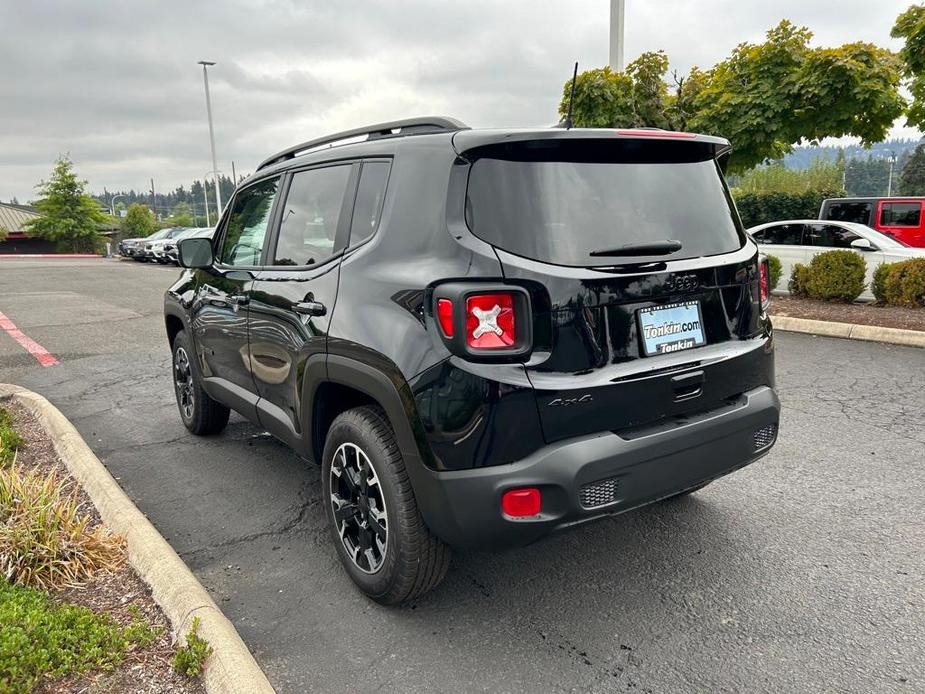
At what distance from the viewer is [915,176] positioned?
64000 mm

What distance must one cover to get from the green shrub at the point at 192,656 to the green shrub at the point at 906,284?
970cm

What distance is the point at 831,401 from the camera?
18.5 feet

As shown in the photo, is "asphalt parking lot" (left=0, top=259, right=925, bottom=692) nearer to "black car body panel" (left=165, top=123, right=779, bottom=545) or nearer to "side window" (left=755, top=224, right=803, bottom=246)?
"black car body panel" (left=165, top=123, right=779, bottom=545)

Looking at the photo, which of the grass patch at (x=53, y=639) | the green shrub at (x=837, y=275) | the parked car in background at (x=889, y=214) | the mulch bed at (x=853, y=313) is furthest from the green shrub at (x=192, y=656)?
the parked car in background at (x=889, y=214)

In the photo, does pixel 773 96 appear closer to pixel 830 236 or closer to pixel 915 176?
pixel 830 236

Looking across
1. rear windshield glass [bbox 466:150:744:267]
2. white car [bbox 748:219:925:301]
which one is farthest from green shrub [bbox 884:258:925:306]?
rear windshield glass [bbox 466:150:744:267]

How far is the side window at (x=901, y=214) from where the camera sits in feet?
47.0

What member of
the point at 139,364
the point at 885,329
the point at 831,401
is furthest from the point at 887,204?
the point at 139,364

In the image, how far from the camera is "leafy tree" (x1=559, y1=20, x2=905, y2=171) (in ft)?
37.1

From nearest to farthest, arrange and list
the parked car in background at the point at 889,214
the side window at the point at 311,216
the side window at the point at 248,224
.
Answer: the side window at the point at 311,216, the side window at the point at 248,224, the parked car in background at the point at 889,214

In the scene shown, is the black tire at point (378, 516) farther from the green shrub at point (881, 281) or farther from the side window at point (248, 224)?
the green shrub at point (881, 281)

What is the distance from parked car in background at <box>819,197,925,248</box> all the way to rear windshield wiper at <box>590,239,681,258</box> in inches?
Result: 546

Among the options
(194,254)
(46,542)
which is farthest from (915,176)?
(46,542)

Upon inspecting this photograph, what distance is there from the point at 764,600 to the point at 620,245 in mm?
1579
